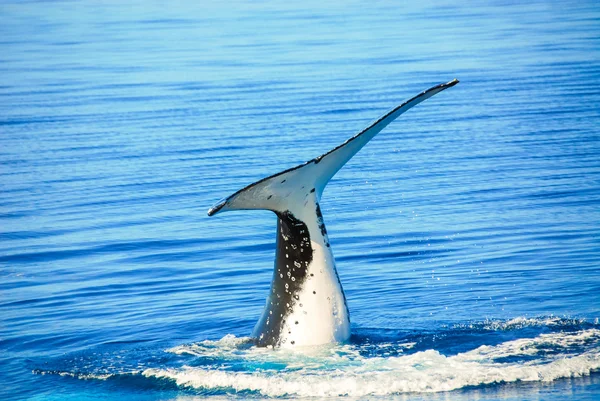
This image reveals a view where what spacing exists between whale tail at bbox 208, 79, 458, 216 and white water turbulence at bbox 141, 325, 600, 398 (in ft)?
3.90

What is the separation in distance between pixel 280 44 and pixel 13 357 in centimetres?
3292

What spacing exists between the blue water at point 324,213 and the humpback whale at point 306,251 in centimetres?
24

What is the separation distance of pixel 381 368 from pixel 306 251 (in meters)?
1.12

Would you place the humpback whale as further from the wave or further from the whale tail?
the wave

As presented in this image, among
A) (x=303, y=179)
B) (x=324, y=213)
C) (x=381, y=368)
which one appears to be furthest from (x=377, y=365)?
(x=324, y=213)

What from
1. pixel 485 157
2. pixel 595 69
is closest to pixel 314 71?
pixel 595 69

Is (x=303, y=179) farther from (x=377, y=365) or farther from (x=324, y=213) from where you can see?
(x=324, y=213)

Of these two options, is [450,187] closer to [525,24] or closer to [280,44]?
[280,44]

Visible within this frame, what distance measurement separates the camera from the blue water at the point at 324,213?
8672mm

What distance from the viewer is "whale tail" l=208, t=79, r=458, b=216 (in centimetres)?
767

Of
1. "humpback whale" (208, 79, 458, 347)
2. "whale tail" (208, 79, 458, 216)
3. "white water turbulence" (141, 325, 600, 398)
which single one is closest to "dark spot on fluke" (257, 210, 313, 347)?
"humpback whale" (208, 79, 458, 347)

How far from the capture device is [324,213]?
1658 cm

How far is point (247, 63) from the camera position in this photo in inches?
1432

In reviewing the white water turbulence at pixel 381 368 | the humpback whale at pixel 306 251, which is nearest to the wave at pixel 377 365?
the white water turbulence at pixel 381 368
